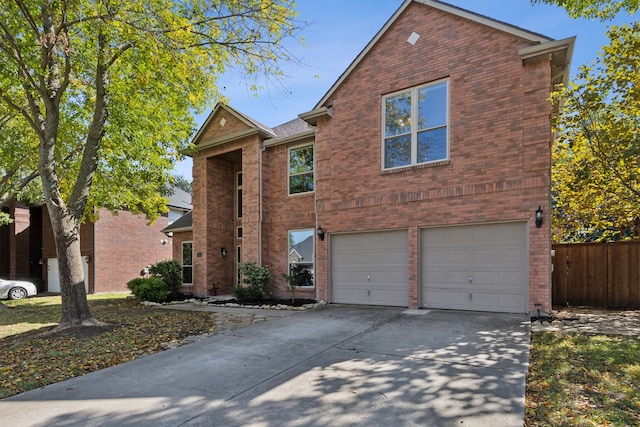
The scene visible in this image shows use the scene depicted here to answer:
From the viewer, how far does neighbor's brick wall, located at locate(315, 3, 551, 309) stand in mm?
8656

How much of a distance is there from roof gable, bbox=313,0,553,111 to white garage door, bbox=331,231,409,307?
4617 millimetres

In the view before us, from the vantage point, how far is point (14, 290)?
17.7m

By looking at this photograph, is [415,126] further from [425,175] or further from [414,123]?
[425,175]

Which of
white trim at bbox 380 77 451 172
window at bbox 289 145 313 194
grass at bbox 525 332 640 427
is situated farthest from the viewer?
window at bbox 289 145 313 194

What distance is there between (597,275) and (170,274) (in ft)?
48.3

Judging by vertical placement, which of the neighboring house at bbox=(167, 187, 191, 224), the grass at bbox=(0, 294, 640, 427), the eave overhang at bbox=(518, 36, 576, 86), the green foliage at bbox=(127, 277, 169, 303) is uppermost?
the eave overhang at bbox=(518, 36, 576, 86)

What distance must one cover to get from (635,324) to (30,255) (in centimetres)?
3031

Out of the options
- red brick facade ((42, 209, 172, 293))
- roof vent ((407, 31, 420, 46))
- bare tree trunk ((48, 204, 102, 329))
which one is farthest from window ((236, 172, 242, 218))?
roof vent ((407, 31, 420, 46))

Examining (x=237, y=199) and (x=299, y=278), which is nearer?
Result: (x=299, y=278)

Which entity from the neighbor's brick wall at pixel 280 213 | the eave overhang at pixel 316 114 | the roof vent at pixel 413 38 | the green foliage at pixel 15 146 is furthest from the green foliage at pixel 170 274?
the roof vent at pixel 413 38

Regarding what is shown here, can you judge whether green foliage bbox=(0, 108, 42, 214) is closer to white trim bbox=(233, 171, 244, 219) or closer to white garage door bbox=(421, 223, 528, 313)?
white trim bbox=(233, 171, 244, 219)

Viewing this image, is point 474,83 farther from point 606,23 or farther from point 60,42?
point 60,42

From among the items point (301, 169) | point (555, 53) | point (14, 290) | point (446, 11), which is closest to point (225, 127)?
point (301, 169)

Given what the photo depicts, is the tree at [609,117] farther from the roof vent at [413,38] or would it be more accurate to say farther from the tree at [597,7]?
the roof vent at [413,38]
